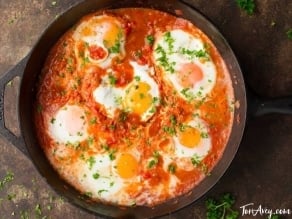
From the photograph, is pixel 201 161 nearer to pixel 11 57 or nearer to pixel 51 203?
pixel 51 203

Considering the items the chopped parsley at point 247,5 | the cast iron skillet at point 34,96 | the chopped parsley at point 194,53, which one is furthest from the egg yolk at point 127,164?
the chopped parsley at point 247,5

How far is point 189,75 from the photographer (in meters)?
4.59

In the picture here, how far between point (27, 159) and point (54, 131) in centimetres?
38

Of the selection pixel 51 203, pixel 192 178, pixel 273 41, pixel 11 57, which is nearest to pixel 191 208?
pixel 192 178

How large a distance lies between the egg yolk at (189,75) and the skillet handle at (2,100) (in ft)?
3.62

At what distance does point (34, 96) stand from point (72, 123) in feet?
1.22

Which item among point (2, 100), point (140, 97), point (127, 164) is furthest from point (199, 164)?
point (2, 100)

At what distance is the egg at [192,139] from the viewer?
459 centimetres

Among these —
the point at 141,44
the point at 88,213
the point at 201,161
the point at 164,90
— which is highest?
the point at 141,44

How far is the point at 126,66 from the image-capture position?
4.64 meters

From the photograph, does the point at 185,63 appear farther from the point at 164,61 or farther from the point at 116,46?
the point at 116,46

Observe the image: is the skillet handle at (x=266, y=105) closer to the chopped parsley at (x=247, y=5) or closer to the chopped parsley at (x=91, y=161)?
the chopped parsley at (x=247, y=5)

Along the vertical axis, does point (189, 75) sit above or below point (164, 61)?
below

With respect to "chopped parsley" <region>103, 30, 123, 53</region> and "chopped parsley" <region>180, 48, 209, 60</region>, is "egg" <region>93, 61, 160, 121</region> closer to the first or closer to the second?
"chopped parsley" <region>103, 30, 123, 53</region>
